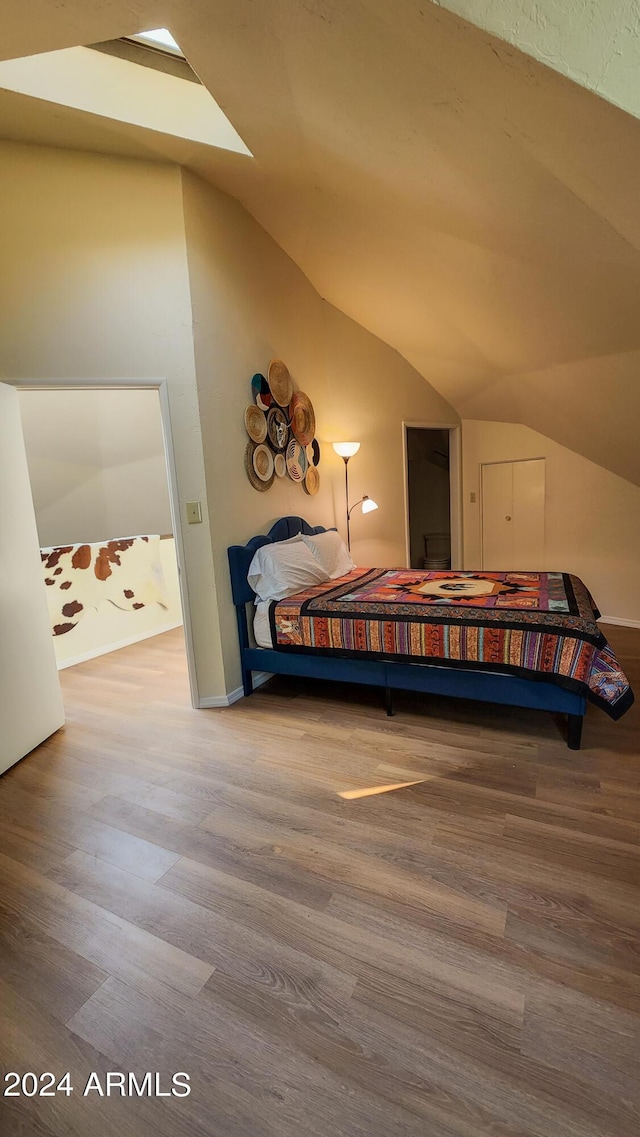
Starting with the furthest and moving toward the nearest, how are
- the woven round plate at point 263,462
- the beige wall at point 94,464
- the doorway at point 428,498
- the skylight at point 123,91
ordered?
the doorway at point 428,498
the beige wall at point 94,464
the woven round plate at point 263,462
the skylight at point 123,91

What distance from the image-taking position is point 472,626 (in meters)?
2.35

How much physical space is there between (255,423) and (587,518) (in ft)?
10.6

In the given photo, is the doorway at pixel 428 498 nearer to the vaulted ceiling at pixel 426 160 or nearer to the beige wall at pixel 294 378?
the beige wall at pixel 294 378

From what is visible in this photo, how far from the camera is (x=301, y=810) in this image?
1.92 m

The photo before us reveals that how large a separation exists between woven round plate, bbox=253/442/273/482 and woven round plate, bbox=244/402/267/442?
0.21 feet

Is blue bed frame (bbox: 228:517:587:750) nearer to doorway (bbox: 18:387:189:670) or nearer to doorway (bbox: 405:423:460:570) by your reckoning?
doorway (bbox: 18:387:189:670)

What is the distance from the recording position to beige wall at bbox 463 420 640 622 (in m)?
4.08

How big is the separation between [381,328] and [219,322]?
6.23 feet

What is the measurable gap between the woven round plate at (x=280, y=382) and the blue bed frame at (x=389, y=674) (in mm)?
882

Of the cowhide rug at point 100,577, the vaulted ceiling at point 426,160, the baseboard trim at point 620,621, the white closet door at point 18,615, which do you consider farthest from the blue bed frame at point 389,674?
the baseboard trim at point 620,621

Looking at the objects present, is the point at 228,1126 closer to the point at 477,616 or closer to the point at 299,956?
the point at 299,956

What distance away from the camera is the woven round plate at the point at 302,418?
11.7 feet

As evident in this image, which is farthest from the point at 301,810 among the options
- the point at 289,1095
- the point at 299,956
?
the point at 289,1095

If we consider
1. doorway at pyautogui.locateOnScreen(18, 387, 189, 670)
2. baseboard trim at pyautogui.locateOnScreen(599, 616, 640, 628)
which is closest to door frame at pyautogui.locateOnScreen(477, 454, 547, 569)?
baseboard trim at pyautogui.locateOnScreen(599, 616, 640, 628)
